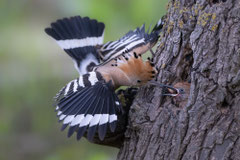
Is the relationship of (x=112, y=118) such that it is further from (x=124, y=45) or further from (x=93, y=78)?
(x=124, y=45)

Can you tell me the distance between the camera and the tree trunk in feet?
6.73

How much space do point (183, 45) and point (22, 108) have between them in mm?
2897

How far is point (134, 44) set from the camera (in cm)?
277

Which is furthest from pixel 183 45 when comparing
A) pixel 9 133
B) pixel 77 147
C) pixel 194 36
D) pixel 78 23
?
pixel 9 133

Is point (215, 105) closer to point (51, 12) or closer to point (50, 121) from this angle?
point (50, 121)

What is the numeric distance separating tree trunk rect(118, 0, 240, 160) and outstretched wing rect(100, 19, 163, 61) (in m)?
0.37

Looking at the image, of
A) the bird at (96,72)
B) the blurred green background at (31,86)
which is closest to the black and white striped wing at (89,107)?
the bird at (96,72)

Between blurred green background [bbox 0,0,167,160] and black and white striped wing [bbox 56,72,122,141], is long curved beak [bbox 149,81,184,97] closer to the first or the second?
black and white striped wing [bbox 56,72,122,141]

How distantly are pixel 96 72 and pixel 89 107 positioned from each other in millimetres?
351

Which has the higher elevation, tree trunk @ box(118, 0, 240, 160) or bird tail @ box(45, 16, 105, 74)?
bird tail @ box(45, 16, 105, 74)

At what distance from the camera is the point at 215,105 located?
2.08m

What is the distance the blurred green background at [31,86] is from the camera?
15.5ft

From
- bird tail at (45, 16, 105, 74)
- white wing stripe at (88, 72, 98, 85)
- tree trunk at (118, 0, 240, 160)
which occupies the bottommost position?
tree trunk at (118, 0, 240, 160)

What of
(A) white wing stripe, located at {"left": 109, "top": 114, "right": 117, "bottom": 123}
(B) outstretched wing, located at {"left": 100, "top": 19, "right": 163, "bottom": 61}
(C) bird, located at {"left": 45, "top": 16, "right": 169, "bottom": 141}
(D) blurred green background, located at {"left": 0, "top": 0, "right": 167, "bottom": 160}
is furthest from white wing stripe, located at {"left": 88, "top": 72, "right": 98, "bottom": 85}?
(D) blurred green background, located at {"left": 0, "top": 0, "right": 167, "bottom": 160}
